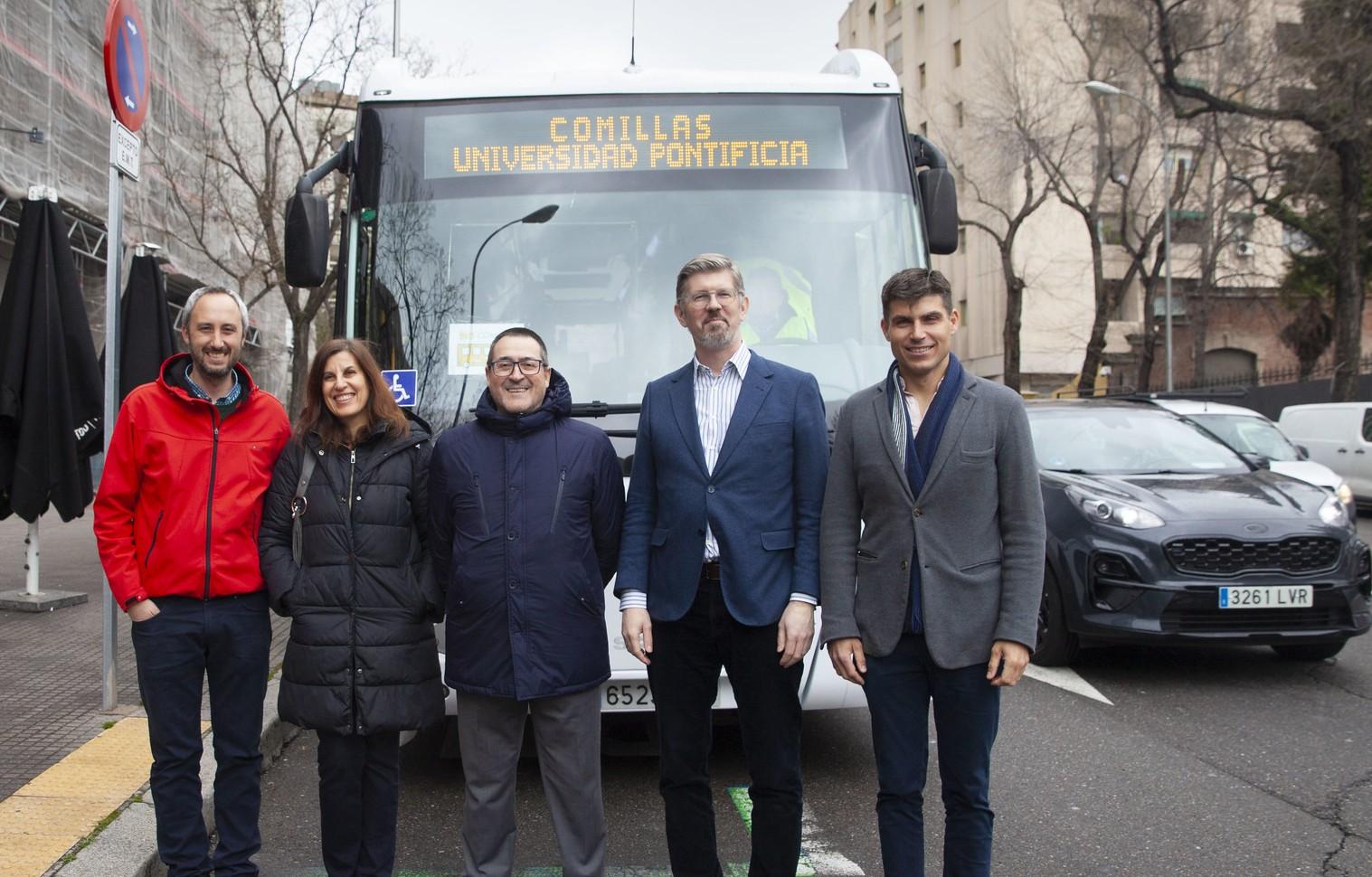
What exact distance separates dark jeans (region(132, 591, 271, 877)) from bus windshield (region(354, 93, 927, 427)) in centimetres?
137

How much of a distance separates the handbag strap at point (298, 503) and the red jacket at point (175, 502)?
0.16 meters

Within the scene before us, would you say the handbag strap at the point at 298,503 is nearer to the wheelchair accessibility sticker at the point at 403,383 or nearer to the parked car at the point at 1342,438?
the wheelchair accessibility sticker at the point at 403,383

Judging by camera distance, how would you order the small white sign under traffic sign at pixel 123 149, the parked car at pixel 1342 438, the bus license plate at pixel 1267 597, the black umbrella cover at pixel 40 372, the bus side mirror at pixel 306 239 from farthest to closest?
1. the parked car at pixel 1342 438
2. the black umbrella cover at pixel 40 372
3. the bus license plate at pixel 1267 597
4. the small white sign under traffic sign at pixel 123 149
5. the bus side mirror at pixel 306 239

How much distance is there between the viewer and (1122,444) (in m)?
7.90

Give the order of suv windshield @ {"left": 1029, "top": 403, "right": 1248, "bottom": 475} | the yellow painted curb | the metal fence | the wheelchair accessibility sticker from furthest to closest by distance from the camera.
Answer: the metal fence
suv windshield @ {"left": 1029, "top": 403, "right": 1248, "bottom": 475}
the wheelchair accessibility sticker
the yellow painted curb

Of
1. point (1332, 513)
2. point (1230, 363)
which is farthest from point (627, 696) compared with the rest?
point (1230, 363)

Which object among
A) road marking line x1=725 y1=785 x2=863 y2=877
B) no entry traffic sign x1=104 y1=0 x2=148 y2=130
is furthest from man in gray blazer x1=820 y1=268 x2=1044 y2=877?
no entry traffic sign x1=104 y1=0 x2=148 y2=130

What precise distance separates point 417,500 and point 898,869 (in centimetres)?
168

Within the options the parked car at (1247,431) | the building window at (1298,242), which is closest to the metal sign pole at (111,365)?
the parked car at (1247,431)

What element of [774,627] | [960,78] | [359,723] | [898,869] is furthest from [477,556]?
[960,78]

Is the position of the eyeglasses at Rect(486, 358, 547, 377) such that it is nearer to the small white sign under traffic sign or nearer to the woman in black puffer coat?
the woman in black puffer coat

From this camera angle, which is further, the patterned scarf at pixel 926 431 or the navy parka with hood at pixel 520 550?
the navy parka with hood at pixel 520 550

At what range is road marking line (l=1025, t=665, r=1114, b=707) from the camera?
6.41 metres

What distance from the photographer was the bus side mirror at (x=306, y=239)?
198 inches
